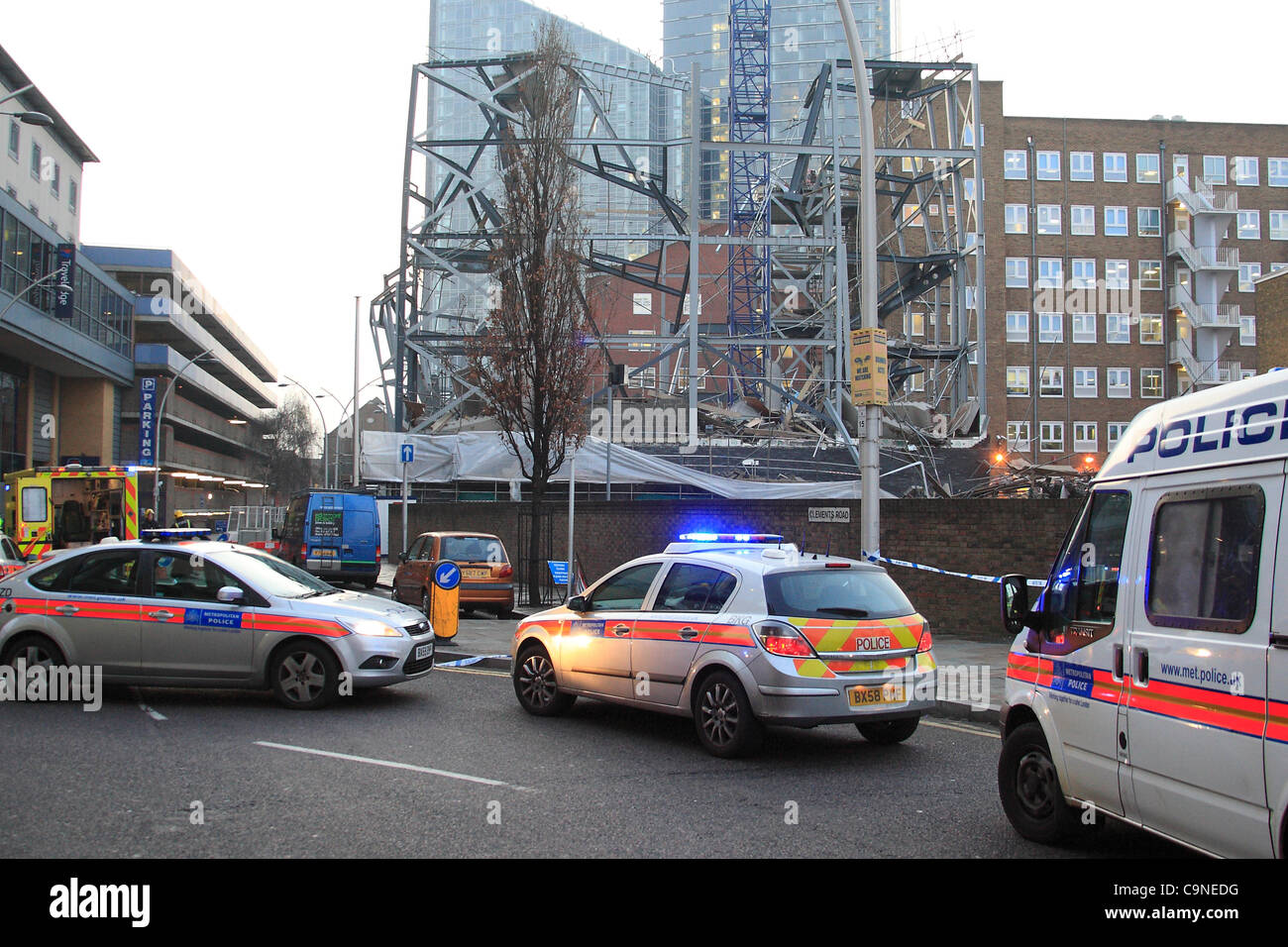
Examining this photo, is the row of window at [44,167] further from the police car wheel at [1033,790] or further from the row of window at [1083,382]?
the police car wheel at [1033,790]

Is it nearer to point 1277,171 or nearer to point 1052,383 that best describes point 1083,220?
point 1052,383

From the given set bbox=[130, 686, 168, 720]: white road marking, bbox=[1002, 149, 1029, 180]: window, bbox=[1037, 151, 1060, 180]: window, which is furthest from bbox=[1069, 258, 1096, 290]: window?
bbox=[130, 686, 168, 720]: white road marking

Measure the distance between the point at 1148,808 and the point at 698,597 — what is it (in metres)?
4.04

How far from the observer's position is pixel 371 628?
956 centimetres

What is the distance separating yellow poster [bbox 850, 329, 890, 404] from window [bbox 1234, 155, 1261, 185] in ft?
194

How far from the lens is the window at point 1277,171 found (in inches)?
2383

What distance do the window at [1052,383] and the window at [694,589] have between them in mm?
55515

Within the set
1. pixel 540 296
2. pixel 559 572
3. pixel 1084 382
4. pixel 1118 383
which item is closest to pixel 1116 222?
pixel 1118 383

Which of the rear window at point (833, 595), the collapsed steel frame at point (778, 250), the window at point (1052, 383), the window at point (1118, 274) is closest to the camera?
the rear window at point (833, 595)

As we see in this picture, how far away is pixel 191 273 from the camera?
69938 mm

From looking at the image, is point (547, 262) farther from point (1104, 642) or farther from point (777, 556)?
point (1104, 642)

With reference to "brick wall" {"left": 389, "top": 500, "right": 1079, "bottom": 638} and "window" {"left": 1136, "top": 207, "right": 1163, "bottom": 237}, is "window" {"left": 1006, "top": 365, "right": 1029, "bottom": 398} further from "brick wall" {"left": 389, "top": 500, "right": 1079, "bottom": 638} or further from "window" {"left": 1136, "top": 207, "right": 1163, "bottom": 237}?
"brick wall" {"left": 389, "top": 500, "right": 1079, "bottom": 638}

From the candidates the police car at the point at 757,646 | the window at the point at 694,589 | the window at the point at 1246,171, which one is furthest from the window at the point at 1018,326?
the window at the point at 694,589
